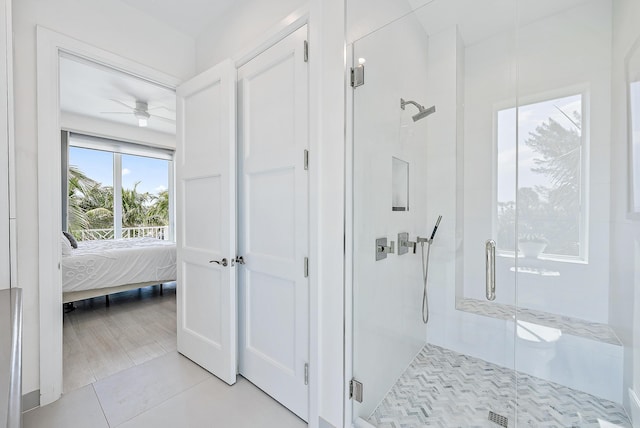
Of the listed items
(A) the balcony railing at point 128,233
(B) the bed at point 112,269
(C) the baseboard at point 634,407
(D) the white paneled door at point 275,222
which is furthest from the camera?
(A) the balcony railing at point 128,233

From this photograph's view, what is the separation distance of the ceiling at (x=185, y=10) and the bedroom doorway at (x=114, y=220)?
52 cm

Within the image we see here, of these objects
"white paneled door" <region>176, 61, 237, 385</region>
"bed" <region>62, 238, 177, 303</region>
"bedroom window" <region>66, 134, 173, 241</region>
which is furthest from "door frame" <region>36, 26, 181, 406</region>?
"bedroom window" <region>66, 134, 173, 241</region>

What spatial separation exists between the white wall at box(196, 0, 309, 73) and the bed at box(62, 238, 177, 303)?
2470 mm

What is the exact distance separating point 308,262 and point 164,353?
5.55 ft

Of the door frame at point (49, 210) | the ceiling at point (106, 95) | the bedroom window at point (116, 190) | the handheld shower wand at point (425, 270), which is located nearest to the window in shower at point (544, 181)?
the handheld shower wand at point (425, 270)

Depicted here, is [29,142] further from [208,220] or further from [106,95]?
[106,95]

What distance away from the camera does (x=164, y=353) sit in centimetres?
232

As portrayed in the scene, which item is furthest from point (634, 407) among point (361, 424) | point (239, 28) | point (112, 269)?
point (112, 269)

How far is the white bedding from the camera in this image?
306cm

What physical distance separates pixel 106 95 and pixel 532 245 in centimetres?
505

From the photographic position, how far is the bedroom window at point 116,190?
5.10m

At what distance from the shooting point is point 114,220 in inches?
219

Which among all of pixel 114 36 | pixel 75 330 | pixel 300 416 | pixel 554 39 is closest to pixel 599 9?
pixel 554 39

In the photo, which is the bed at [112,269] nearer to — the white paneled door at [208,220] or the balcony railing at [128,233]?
the white paneled door at [208,220]
